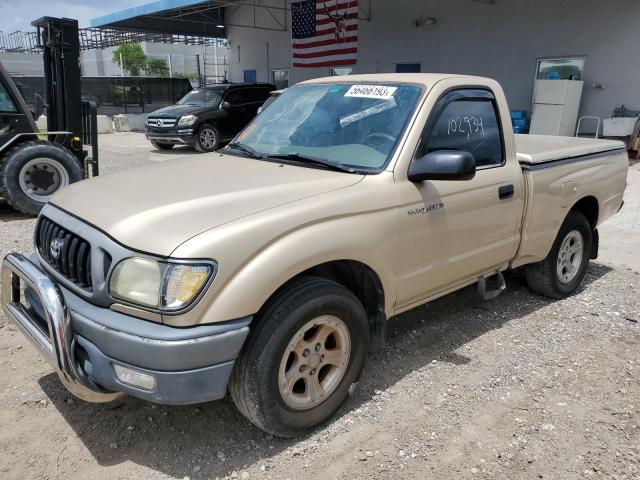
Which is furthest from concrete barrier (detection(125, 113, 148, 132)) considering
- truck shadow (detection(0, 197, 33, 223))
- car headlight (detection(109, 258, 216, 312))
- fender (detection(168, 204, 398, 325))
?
car headlight (detection(109, 258, 216, 312))

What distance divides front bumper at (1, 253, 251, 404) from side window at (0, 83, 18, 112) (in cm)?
589

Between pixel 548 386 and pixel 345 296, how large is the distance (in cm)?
161

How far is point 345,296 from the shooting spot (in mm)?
2857

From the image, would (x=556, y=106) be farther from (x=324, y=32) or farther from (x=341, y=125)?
(x=341, y=125)

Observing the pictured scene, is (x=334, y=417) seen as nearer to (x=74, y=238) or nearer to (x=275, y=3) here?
(x=74, y=238)

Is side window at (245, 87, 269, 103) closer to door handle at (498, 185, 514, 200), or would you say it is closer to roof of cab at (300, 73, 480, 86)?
roof of cab at (300, 73, 480, 86)

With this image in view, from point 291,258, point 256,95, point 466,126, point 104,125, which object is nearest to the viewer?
point 291,258

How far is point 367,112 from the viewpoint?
344 centimetres

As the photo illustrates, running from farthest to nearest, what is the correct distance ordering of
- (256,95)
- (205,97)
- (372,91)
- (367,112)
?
1. (256,95)
2. (205,97)
3. (372,91)
4. (367,112)

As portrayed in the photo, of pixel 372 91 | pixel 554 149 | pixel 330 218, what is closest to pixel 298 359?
pixel 330 218

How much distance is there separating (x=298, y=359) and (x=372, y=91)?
1.83 m

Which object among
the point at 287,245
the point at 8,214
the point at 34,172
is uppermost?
the point at 287,245

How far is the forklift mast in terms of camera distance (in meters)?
7.79

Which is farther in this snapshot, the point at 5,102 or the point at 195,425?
the point at 5,102
